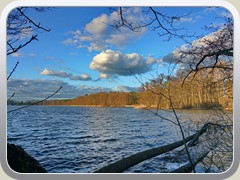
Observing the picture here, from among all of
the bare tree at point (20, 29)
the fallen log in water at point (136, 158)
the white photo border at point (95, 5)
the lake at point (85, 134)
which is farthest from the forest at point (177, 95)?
the bare tree at point (20, 29)

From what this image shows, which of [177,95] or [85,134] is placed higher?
[177,95]

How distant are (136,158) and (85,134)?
413 mm

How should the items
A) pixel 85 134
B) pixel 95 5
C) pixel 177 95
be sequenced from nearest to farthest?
pixel 95 5 → pixel 85 134 → pixel 177 95

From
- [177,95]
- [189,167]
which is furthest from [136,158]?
[177,95]

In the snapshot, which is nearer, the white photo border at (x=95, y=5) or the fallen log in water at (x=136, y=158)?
the white photo border at (x=95, y=5)

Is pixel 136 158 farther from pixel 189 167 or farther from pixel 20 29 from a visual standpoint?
pixel 20 29

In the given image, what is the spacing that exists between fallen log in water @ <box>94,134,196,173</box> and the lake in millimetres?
34

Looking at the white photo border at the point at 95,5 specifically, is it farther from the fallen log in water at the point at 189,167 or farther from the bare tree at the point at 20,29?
the fallen log in water at the point at 189,167

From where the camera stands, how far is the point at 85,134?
2.92 m

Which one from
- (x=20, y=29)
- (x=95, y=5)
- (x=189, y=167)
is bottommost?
(x=189, y=167)

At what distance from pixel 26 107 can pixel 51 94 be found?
A: 7.7 inches

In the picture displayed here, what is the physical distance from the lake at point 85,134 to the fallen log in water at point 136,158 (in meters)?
0.03

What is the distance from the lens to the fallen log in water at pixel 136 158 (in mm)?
2867

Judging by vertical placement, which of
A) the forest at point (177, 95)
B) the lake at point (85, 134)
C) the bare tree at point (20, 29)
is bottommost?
the lake at point (85, 134)
